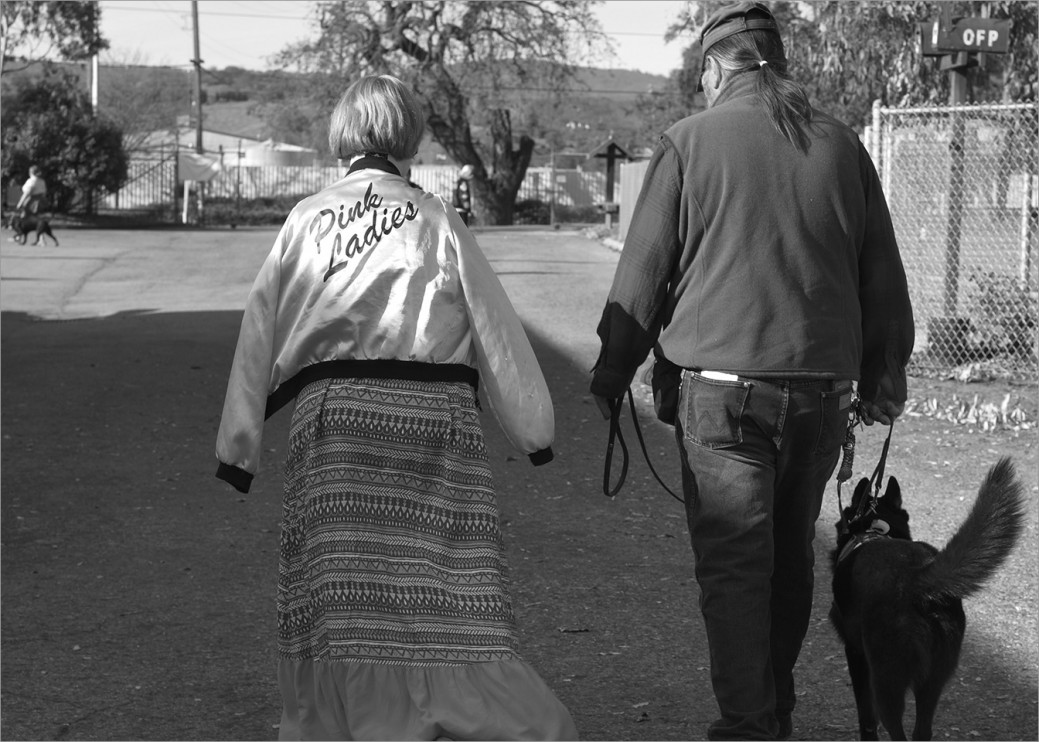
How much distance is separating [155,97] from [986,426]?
2366 inches

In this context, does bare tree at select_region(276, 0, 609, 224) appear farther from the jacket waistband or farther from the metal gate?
the jacket waistband

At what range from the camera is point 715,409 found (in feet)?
10.9

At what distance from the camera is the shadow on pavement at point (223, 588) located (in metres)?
4.11

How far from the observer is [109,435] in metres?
8.21

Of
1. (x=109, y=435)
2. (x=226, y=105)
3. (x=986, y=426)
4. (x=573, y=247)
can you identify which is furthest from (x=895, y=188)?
(x=226, y=105)

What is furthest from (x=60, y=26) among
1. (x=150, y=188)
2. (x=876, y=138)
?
(x=876, y=138)

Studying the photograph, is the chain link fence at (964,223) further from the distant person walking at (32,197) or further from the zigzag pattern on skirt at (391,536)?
the distant person walking at (32,197)

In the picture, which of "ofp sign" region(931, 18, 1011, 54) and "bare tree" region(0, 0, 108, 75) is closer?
"ofp sign" region(931, 18, 1011, 54)

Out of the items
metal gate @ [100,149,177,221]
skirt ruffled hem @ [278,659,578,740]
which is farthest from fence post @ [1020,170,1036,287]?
metal gate @ [100,149,177,221]

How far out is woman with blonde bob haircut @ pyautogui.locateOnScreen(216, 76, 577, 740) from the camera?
3.26m

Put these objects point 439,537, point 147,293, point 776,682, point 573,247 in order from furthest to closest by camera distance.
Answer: point 573,247
point 147,293
point 776,682
point 439,537

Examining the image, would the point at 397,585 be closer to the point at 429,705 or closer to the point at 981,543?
the point at 429,705

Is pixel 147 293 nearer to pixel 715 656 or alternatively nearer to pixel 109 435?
pixel 109 435

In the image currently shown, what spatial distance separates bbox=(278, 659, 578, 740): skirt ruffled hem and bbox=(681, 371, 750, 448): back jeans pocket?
78cm
